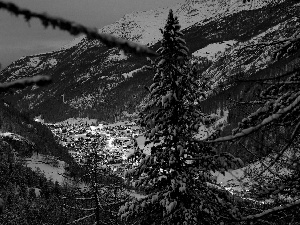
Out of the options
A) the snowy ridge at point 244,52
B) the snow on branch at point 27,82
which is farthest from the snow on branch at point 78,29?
the snowy ridge at point 244,52

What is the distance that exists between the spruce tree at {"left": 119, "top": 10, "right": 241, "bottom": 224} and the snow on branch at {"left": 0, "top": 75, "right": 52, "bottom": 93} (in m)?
8.36

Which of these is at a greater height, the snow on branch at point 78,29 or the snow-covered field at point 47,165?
the snow on branch at point 78,29

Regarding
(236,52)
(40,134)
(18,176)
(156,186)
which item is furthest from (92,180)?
(40,134)

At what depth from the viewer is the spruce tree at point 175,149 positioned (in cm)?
1013

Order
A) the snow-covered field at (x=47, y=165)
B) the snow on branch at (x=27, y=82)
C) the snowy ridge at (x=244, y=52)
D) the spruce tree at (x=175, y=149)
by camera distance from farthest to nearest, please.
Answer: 1. the snow-covered field at (x=47, y=165)
2. the spruce tree at (x=175, y=149)
3. the snowy ridge at (x=244, y=52)
4. the snow on branch at (x=27, y=82)

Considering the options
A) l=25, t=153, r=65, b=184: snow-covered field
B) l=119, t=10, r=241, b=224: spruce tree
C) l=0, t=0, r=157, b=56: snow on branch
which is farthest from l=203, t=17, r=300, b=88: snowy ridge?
l=25, t=153, r=65, b=184: snow-covered field

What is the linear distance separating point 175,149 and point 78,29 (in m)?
9.32

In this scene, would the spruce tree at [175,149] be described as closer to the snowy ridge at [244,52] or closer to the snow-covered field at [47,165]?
the snowy ridge at [244,52]

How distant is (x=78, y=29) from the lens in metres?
1.27

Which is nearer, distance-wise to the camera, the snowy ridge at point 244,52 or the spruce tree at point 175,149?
the snowy ridge at point 244,52

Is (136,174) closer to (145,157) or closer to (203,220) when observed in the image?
(145,157)

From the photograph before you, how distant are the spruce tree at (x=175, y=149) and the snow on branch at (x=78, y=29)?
338 inches

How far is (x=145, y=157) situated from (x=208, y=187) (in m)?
2.27

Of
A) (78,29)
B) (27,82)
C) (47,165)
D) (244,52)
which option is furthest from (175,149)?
(47,165)
